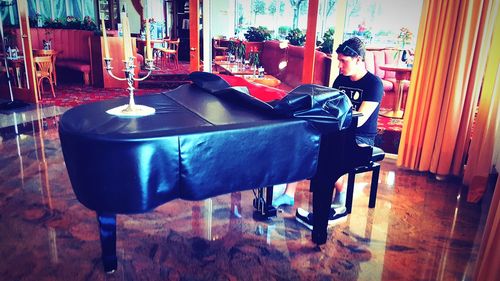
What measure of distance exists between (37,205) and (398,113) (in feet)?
17.6

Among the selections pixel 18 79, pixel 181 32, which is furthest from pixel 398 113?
pixel 181 32

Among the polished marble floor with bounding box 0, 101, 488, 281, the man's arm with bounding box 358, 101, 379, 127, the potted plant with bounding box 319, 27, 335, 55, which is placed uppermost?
the potted plant with bounding box 319, 27, 335, 55

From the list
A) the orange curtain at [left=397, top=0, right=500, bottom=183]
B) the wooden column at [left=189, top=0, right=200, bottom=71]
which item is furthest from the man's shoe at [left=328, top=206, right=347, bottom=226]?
the wooden column at [left=189, top=0, right=200, bottom=71]

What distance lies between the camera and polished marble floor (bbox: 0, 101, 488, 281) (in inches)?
87.0

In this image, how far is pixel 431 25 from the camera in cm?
356

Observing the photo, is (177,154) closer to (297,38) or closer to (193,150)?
(193,150)

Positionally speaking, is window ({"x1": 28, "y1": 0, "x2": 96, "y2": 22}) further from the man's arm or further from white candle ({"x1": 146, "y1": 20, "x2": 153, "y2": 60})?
the man's arm

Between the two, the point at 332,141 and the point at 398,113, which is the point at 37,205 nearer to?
the point at 332,141

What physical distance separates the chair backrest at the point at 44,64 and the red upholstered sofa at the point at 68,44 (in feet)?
3.91

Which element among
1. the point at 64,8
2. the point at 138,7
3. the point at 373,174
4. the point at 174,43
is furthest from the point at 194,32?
the point at 64,8

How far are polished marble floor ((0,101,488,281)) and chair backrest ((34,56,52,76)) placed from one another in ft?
11.9

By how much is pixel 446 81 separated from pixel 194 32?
3530mm

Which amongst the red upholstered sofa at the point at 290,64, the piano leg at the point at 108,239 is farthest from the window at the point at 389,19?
the piano leg at the point at 108,239

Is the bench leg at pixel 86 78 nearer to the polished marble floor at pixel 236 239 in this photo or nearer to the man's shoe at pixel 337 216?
the polished marble floor at pixel 236 239
